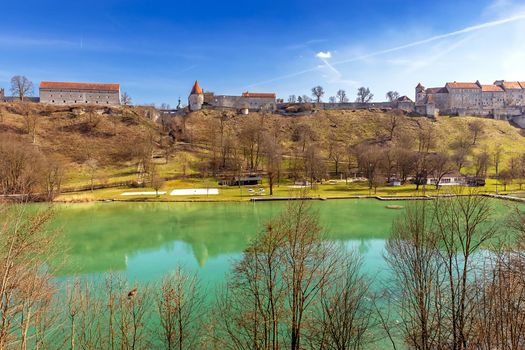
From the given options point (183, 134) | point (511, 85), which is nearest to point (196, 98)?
point (183, 134)

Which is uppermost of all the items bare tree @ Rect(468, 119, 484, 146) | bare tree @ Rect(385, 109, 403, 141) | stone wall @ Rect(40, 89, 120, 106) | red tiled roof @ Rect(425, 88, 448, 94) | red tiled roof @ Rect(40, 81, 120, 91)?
red tiled roof @ Rect(425, 88, 448, 94)

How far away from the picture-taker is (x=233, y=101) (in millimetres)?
110750

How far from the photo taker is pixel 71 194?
4878 centimetres

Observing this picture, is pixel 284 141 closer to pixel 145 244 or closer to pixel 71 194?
pixel 71 194

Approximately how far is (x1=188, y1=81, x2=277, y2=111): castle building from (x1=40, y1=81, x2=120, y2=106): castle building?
77.6 feet

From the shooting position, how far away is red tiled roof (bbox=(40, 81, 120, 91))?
95750mm

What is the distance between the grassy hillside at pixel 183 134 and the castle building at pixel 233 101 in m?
5.76

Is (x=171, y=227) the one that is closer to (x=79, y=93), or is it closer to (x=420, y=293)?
(x=420, y=293)

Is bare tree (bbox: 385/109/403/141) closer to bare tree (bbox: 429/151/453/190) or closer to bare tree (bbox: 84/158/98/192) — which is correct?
bare tree (bbox: 429/151/453/190)

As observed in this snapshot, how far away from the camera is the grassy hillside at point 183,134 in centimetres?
6450

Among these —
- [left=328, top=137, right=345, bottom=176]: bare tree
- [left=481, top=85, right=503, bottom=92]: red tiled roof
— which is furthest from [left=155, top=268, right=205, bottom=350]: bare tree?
[left=481, top=85, right=503, bottom=92]: red tiled roof

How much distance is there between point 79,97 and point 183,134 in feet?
130

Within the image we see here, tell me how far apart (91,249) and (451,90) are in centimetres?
12709

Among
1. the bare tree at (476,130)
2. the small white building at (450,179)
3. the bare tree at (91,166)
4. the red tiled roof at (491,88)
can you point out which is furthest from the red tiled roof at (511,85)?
the bare tree at (91,166)
